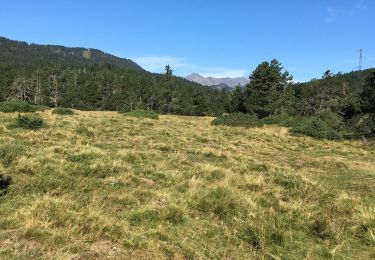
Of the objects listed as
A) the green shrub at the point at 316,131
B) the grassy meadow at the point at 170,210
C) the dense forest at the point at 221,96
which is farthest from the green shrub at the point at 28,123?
the dense forest at the point at 221,96

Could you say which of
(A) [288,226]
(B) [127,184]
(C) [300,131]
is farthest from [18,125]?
(C) [300,131]

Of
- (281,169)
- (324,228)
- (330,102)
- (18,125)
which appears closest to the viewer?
(324,228)

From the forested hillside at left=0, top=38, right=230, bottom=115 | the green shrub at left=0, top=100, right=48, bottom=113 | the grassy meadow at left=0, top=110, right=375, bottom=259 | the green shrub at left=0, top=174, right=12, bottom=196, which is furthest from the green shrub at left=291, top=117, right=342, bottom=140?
the forested hillside at left=0, top=38, right=230, bottom=115

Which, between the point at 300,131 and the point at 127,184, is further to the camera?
the point at 300,131

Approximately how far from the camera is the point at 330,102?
5056 centimetres

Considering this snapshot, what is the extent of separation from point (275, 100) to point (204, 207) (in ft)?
156

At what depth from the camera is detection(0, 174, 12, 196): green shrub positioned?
7.30 m

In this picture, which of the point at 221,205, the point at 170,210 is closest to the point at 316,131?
the point at 221,205

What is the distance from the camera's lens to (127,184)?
8656 mm

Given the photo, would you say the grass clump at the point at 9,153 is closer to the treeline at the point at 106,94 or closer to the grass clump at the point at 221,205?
the grass clump at the point at 221,205

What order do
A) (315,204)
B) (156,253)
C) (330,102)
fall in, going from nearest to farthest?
(156,253) < (315,204) < (330,102)

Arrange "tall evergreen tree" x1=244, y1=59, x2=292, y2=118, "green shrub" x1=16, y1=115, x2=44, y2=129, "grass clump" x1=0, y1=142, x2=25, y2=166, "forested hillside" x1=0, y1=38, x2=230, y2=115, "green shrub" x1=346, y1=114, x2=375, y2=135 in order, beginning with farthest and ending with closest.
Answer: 1. "forested hillside" x1=0, y1=38, x2=230, y2=115
2. "tall evergreen tree" x1=244, y1=59, x2=292, y2=118
3. "green shrub" x1=346, y1=114, x2=375, y2=135
4. "green shrub" x1=16, y1=115, x2=44, y2=129
5. "grass clump" x1=0, y1=142, x2=25, y2=166

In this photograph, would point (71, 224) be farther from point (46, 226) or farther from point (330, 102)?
point (330, 102)

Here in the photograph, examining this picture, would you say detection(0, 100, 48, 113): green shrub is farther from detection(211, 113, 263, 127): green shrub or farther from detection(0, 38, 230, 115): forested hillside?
detection(0, 38, 230, 115): forested hillside
